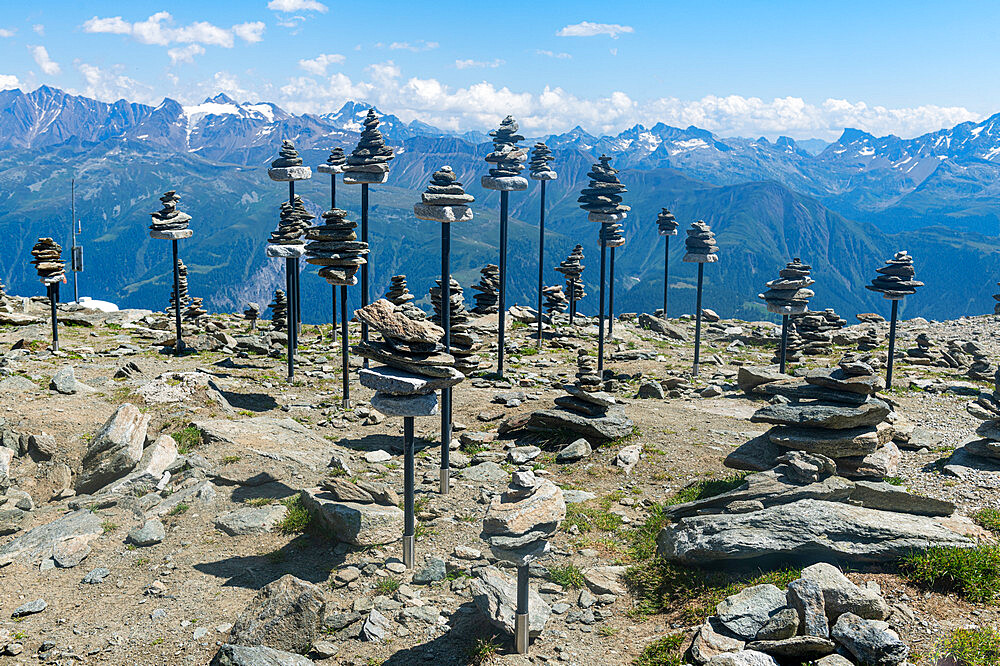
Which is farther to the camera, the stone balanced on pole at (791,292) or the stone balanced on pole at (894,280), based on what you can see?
the stone balanced on pole at (791,292)

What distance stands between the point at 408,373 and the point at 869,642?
835cm

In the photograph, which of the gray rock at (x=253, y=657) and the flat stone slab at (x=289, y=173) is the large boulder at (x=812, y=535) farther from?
the flat stone slab at (x=289, y=173)

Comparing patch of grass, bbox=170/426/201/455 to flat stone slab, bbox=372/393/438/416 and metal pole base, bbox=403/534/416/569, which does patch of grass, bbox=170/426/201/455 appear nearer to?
flat stone slab, bbox=372/393/438/416

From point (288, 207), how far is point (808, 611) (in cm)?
3055

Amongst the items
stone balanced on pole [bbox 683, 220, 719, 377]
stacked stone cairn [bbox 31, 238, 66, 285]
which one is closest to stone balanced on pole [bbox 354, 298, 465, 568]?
stone balanced on pole [bbox 683, 220, 719, 377]

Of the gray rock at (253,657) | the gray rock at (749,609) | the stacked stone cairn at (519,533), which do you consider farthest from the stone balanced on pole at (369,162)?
the gray rock at (749,609)

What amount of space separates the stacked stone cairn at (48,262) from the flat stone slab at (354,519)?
23543 millimetres

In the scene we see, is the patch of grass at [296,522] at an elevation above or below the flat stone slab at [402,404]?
below

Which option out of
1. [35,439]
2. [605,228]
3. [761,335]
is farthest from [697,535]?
[761,335]

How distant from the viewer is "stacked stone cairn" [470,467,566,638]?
10148mm

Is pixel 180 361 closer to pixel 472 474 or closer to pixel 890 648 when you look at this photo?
pixel 472 474

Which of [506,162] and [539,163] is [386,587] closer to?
[506,162]

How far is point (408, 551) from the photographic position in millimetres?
13305

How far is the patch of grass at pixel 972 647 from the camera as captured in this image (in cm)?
884
